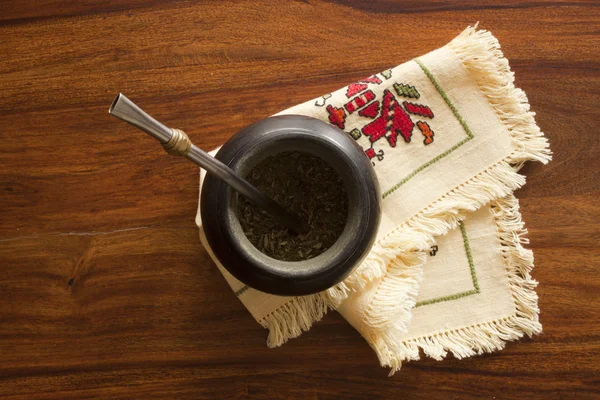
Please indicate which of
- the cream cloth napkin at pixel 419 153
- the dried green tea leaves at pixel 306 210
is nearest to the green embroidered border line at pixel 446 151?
the cream cloth napkin at pixel 419 153

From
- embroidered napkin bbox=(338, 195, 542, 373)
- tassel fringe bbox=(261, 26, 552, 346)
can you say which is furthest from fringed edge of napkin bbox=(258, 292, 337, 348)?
embroidered napkin bbox=(338, 195, 542, 373)

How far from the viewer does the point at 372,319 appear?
645 millimetres

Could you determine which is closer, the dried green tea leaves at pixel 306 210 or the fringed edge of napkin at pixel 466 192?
the dried green tea leaves at pixel 306 210

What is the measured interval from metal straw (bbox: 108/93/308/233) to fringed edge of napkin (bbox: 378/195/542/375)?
0.88 feet

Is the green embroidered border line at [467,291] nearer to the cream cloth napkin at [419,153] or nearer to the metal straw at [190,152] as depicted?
the cream cloth napkin at [419,153]

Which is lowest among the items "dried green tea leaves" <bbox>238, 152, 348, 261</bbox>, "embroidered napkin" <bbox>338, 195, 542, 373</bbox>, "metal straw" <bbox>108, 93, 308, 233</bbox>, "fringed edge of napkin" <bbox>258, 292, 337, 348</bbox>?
"fringed edge of napkin" <bbox>258, 292, 337, 348</bbox>

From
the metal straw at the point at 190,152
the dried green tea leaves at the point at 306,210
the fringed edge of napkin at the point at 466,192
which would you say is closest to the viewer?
the metal straw at the point at 190,152

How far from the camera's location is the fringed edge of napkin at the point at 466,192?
2.13 ft

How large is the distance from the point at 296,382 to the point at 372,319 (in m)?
0.14

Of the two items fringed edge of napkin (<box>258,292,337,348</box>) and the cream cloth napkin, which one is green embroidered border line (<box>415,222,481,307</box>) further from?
fringed edge of napkin (<box>258,292,337,348</box>)

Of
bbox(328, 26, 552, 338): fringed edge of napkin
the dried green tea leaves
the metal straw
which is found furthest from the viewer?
bbox(328, 26, 552, 338): fringed edge of napkin

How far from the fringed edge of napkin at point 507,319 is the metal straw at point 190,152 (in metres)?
0.27

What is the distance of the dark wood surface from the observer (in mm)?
700

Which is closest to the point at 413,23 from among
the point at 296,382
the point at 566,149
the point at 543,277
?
the point at 566,149
